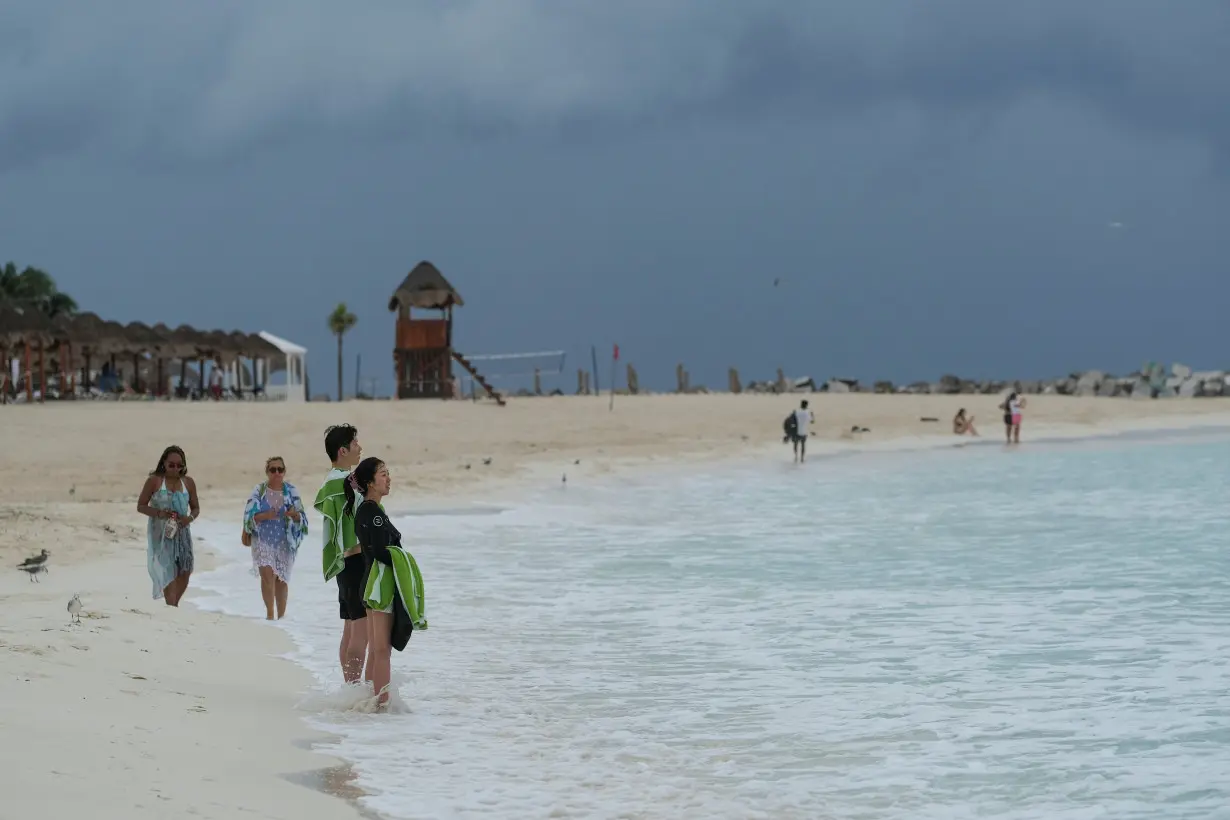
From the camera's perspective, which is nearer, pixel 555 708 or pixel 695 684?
pixel 555 708

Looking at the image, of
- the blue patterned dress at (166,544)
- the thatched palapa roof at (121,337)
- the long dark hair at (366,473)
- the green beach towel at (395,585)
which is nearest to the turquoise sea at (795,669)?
the green beach towel at (395,585)

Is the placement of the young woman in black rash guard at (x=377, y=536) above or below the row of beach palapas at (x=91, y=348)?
below

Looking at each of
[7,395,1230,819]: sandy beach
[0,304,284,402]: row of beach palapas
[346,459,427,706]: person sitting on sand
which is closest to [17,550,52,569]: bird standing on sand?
[7,395,1230,819]: sandy beach

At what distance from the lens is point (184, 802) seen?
193 inches

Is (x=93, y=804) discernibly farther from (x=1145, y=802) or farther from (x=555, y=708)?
(x=1145, y=802)

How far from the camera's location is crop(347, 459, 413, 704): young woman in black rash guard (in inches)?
258

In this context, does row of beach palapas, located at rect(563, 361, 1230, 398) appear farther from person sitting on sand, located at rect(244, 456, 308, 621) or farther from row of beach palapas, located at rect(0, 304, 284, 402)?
person sitting on sand, located at rect(244, 456, 308, 621)

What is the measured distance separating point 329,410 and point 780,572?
2226 cm

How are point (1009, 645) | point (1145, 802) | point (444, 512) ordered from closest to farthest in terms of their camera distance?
point (1145, 802) < point (1009, 645) < point (444, 512)

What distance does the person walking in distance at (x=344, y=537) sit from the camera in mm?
6957

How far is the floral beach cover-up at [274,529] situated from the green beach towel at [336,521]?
2531mm

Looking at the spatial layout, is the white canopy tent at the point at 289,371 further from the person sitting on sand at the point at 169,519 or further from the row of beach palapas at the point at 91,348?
the person sitting on sand at the point at 169,519

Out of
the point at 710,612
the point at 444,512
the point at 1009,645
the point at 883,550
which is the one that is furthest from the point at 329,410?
the point at 1009,645

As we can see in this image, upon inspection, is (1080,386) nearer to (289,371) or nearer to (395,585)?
(289,371)
